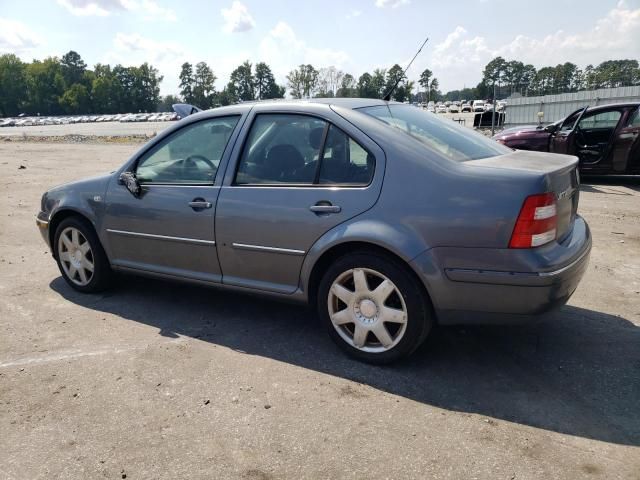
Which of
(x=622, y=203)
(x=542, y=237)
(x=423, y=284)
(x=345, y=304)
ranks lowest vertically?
(x=622, y=203)

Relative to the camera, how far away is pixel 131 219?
4.25m

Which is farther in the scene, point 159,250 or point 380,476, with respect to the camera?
point 159,250

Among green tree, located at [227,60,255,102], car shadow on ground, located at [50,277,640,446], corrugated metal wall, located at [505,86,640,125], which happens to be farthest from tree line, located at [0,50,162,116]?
car shadow on ground, located at [50,277,640,446]

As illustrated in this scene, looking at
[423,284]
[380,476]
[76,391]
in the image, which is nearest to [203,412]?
[76,391]

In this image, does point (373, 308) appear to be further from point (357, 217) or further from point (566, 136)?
point (566, 136)

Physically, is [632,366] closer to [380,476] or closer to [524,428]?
[524,428]

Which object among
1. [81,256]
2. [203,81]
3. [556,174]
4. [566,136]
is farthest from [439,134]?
[203,81]

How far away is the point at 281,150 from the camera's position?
3654 millimetres

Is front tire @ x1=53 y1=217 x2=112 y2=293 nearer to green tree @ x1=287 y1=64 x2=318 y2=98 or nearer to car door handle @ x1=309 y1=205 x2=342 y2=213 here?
car door handle @ x1=309 y1=205 x2=342 y2=213

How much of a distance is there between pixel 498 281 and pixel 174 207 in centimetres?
240

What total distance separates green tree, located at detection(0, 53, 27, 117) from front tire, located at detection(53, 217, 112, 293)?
139m

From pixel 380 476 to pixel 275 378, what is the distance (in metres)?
1.07

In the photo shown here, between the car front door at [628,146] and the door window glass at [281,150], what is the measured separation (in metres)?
8.62

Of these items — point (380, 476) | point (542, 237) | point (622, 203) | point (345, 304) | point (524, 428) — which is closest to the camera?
point (380, 476)
